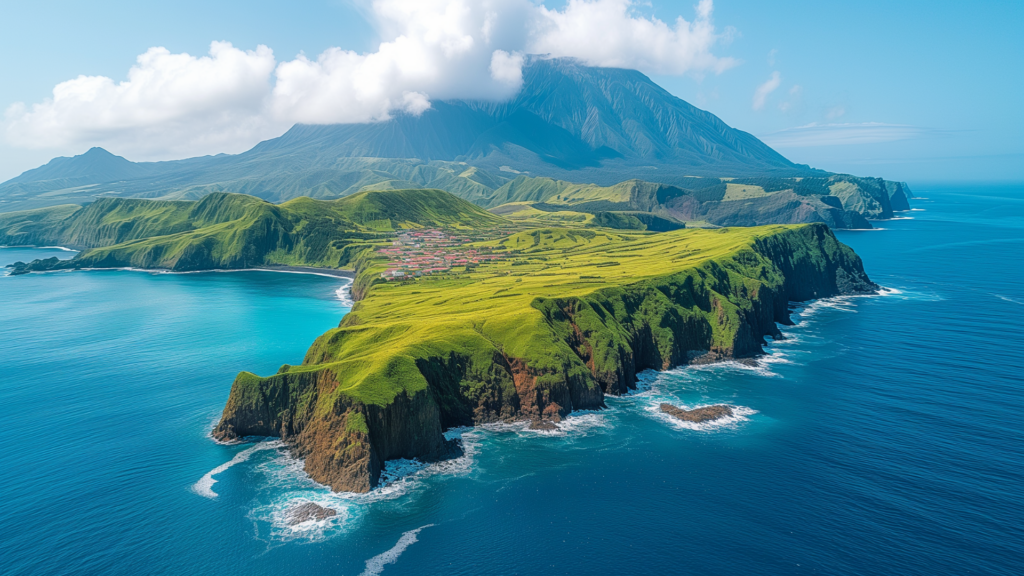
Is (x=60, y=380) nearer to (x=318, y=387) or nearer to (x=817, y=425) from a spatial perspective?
(x=318, y=387)

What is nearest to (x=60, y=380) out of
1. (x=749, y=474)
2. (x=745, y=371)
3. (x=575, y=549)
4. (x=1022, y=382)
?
(x=575, y=549)

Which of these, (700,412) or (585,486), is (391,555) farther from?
(700,412)

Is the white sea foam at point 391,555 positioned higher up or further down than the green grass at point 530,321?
further down

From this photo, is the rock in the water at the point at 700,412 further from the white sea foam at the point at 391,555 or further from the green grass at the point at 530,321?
the white sea foam at the point at 391,555

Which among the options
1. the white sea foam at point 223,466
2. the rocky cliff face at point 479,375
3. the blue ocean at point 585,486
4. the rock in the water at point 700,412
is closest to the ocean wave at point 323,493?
the blue ocean at point 585,486

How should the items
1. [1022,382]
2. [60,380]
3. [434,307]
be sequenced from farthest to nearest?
[434,307] < [60,380] < [1022,382]

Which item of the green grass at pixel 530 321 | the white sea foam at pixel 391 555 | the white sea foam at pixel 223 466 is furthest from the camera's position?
the green grass at pixel 530 321
